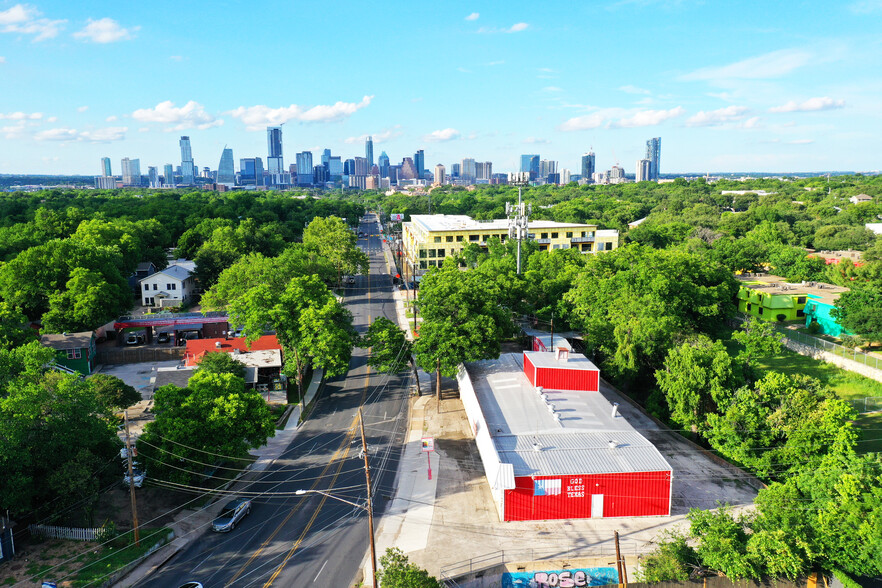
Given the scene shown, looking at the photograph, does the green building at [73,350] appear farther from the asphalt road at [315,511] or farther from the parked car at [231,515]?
the parked car at [231,515]

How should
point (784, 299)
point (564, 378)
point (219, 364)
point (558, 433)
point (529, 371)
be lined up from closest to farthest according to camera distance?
point (558, 433) < point (564, 378) < point (529, 371) < point (219, 364) < point (784, 299)

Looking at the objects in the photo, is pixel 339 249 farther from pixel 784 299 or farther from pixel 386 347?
pixel 784 299

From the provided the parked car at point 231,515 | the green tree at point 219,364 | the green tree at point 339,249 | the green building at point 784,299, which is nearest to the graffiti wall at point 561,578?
the parked car at point 231,515

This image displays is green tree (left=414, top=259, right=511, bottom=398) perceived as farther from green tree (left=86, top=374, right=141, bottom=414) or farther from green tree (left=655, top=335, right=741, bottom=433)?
green tree (left=86, top=374, right=141, bottom=414)

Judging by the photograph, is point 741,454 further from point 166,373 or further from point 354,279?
point 354,279

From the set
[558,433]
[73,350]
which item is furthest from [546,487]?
[73,350]

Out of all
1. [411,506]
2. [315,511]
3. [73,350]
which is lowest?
[315,511]
